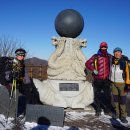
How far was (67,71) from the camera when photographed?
10.1 meters

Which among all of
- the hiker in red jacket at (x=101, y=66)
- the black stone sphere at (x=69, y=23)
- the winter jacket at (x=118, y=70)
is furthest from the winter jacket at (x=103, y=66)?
the black stone sphere at (x=69, y=23)

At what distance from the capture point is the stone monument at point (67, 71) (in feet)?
31.9

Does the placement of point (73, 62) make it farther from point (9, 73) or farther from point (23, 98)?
point (9, 73)

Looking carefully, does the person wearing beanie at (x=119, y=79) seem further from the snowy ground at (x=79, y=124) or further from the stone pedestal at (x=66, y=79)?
the stone pedestal at (x=66, y=79)

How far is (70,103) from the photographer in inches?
382

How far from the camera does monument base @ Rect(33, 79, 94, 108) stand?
9.68 metres

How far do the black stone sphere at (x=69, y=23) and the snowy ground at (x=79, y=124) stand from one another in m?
2.73

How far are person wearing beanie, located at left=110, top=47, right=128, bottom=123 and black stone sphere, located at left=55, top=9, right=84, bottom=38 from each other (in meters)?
2.17

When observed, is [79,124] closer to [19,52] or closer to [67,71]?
[19,52]

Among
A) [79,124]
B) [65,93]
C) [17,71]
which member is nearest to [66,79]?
[65,93]

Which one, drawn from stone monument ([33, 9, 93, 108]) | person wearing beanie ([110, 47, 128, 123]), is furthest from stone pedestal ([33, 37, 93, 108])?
person wearing beanie ([110, 47, 128, 123])

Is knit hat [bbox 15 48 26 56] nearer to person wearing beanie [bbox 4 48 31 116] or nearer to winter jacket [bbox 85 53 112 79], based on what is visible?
person wearing beanie [bbox 4 48 31 116]

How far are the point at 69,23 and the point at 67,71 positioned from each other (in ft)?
5.18

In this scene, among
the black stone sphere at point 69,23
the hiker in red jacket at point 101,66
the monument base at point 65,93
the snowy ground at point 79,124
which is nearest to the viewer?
the snowy ground at point 79,124
